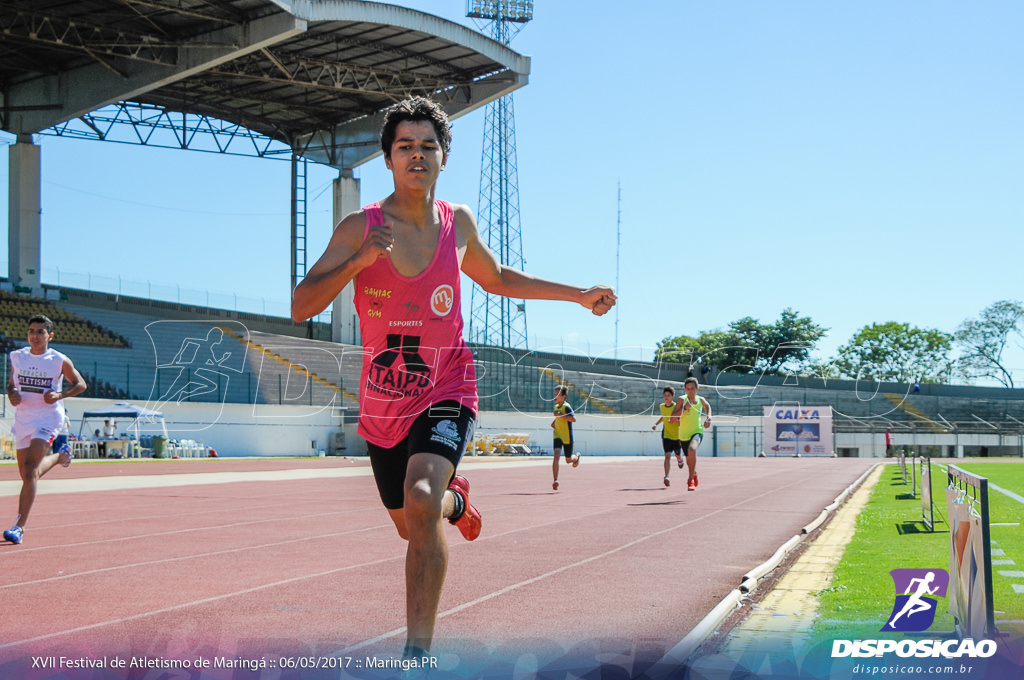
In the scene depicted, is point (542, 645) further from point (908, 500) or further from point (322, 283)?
point (908, 500)

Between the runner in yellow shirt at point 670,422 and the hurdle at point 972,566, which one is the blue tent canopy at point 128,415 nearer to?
the runner in yellow shirt at point 670,422

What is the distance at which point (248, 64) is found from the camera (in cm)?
4491

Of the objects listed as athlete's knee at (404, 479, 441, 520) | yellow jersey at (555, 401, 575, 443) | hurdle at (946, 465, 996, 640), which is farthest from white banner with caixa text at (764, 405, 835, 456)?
athlete's knee at (404, 479, 441, 520)

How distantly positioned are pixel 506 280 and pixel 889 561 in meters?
5.07

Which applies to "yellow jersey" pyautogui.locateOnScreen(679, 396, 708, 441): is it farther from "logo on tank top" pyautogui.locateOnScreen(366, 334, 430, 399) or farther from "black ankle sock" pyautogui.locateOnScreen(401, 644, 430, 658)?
"black ankle sock" pyautogui.locateOnScreen(401, 644, 430, 658)

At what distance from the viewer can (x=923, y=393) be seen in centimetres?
7369

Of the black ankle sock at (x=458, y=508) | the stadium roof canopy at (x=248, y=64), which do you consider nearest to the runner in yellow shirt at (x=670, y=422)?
the black ankle sock at (x=458, y=508)

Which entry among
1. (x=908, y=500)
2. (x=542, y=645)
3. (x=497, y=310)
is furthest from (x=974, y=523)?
(x=497, y=310)

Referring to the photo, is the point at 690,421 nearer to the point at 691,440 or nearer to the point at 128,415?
the point at 691,440

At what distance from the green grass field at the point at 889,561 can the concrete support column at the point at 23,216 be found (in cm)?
4160

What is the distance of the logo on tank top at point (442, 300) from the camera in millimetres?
4480

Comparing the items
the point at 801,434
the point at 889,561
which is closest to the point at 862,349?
the point at 801,434

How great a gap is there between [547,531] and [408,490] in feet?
24.4

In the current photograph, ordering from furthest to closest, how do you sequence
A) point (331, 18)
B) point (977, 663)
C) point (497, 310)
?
point (497, 310)
point (331, 18)
point (977, 663)
